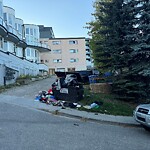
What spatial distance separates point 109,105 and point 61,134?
5.31 metres

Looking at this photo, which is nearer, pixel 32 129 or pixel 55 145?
pixel 55 145

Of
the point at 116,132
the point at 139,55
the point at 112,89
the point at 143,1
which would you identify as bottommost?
the point at 116,132

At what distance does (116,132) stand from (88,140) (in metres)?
1.57

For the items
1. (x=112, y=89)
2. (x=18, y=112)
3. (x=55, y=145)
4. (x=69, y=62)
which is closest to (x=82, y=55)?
(x=69, y=62)

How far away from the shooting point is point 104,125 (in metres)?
8.64

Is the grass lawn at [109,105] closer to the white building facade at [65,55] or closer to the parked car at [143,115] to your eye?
the parked car at [143,115]

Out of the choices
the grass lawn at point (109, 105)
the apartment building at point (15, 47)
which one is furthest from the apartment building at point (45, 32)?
the grass lawn at point (109, 105)

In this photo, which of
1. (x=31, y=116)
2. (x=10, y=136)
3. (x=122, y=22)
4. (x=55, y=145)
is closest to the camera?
(x=55, y=145)

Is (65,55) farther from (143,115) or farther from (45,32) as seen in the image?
(143,115)

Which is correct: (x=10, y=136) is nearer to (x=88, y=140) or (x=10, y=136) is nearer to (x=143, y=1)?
(x=88, y=140)

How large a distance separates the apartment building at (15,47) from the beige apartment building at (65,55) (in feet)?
36.5

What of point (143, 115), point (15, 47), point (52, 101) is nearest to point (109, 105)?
point (52, 101)

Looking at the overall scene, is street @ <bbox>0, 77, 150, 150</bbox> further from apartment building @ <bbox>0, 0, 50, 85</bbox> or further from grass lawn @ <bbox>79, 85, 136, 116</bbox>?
apartment building @ <bbox>0, 0, 50, 85</bbox>

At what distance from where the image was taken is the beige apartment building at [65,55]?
58.5m
